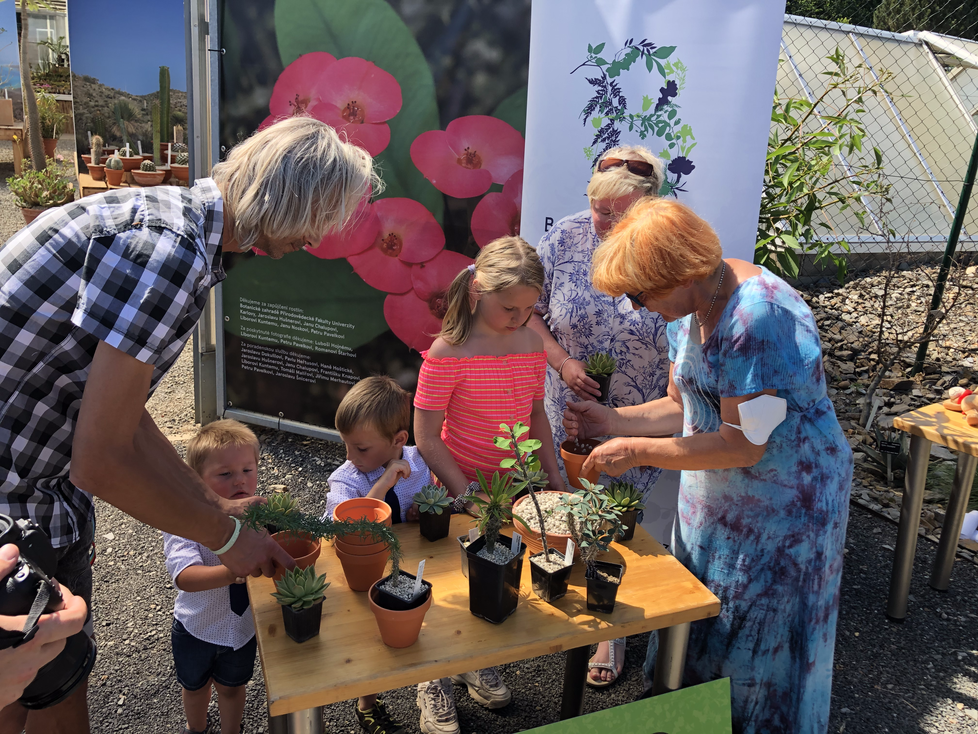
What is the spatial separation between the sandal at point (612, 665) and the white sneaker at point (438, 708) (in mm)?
522

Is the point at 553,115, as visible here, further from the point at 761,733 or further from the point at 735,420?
the point at 761,733

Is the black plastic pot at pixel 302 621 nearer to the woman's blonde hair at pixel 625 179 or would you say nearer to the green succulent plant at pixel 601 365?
the green succulent plant at pixel 601 365

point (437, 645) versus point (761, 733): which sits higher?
point (437, 645)

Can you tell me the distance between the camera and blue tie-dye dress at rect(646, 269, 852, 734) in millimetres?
1644

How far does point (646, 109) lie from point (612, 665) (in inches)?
77.7

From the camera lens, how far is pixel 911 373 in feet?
17.2

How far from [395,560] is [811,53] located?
840cm

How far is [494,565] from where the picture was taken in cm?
138

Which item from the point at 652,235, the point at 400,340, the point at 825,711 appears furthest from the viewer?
the point at 400,340

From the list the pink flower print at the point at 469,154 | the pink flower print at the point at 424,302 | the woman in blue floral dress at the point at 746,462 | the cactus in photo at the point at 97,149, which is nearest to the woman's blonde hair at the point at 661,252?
the woman in blue floral dress at the point at 746,462

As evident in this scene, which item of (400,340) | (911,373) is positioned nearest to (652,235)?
(400,340)

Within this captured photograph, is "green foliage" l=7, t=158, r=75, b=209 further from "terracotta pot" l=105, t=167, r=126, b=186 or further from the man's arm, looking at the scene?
the man's arm

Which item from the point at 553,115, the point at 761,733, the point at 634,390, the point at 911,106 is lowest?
the point at 761,733

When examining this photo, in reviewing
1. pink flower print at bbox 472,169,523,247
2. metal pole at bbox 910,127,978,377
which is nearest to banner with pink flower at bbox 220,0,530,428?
pink flower print at bbox 472,169,523,247
